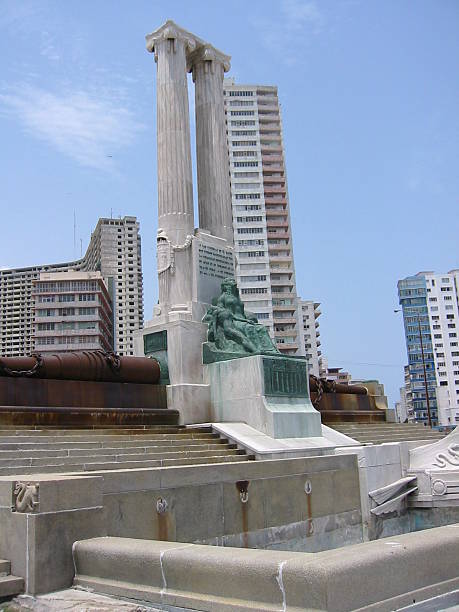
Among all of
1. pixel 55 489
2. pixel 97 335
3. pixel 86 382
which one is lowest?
pixel 55 489

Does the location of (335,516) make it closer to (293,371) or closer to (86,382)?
(293,371)

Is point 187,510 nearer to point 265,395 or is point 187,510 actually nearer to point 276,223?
→ point 265,395

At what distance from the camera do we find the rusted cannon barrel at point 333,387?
21.2 m

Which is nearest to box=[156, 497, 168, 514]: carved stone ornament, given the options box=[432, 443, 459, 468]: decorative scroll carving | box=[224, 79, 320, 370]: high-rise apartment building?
box=[432, 443, 459, 468]: decorative scroll carving

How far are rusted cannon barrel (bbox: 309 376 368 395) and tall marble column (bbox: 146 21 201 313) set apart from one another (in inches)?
219

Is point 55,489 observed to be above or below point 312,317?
below

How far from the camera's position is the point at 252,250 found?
83.3m

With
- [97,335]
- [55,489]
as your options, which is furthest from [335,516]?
[97,335]

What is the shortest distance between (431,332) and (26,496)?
11759 centimetres

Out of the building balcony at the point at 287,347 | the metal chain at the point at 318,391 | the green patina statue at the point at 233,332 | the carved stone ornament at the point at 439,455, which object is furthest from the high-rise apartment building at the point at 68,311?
the carved stone ornament at the point at 439,455

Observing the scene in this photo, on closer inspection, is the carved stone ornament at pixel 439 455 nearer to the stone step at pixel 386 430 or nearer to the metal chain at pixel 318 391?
the stone step at pixel 386 430

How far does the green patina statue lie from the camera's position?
17.2m

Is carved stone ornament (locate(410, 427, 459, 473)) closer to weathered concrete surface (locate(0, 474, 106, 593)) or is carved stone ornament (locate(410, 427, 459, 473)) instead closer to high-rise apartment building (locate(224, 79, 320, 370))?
weathered concrete surface (locate(0, 474, 106, 593))

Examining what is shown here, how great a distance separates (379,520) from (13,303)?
427 feet
